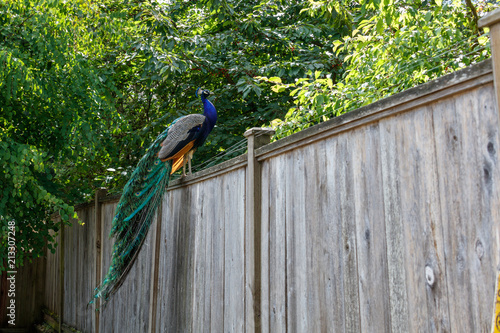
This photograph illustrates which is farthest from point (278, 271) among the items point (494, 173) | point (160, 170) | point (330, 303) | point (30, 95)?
point (30, 95)

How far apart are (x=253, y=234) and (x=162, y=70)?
10.7 feet

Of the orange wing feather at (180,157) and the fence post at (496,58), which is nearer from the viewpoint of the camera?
the fence post at (496,58)

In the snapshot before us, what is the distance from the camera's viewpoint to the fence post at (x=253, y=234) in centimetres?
263

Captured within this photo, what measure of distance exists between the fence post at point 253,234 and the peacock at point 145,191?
53.7 inches

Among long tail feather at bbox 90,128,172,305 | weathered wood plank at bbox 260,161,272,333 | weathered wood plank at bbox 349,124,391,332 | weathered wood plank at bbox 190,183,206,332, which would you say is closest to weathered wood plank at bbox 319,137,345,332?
weathered wood plank at bbox 349,124,391,332

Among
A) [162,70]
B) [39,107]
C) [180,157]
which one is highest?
[162,70]

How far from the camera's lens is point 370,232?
184 centimetres

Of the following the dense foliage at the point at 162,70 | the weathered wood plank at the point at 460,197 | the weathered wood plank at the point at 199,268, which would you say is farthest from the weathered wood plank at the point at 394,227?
the weathered wood plank at the point at 199,268

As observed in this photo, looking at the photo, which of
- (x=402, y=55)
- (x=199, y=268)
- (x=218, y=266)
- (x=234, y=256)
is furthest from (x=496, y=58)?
(x=199, y=268)

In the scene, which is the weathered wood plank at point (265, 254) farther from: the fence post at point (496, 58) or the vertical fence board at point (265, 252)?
the fence post at point (496, 58)

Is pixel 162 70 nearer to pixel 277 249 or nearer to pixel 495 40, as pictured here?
pixel 277 249

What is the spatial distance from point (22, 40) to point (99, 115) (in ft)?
3.97

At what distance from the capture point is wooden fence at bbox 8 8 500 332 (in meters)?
1.42

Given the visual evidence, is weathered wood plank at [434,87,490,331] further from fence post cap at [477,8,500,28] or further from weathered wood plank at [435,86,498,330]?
fence post cap at [477,8,500,28]
